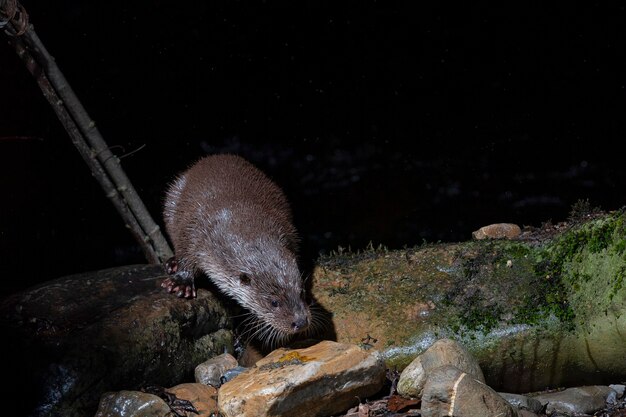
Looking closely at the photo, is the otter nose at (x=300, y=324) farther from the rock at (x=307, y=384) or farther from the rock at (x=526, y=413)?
the rock at (x=526, y=413)

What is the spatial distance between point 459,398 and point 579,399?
0.93 metres

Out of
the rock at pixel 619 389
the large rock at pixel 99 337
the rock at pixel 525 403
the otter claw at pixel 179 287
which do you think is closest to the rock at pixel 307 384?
the large rock at pixel 99 337

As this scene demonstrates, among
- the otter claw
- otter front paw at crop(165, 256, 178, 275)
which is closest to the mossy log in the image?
the otter claw

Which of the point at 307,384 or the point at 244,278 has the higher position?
the point at 244,278

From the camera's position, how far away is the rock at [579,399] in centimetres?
347

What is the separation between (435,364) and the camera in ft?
11.1

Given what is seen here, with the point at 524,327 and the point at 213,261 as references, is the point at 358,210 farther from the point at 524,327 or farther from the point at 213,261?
the point at 524,327

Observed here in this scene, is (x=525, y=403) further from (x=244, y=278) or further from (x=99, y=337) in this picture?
(x=99, y=337)

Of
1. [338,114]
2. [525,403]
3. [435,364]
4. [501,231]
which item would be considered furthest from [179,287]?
[338,114]

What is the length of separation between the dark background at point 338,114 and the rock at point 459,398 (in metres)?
3.30

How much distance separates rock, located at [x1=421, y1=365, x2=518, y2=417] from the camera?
9.85 feet

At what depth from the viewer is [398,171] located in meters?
6.51

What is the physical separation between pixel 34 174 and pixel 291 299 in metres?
3.22

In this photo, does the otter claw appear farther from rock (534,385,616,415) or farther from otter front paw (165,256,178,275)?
rock (534,385,616,415)
